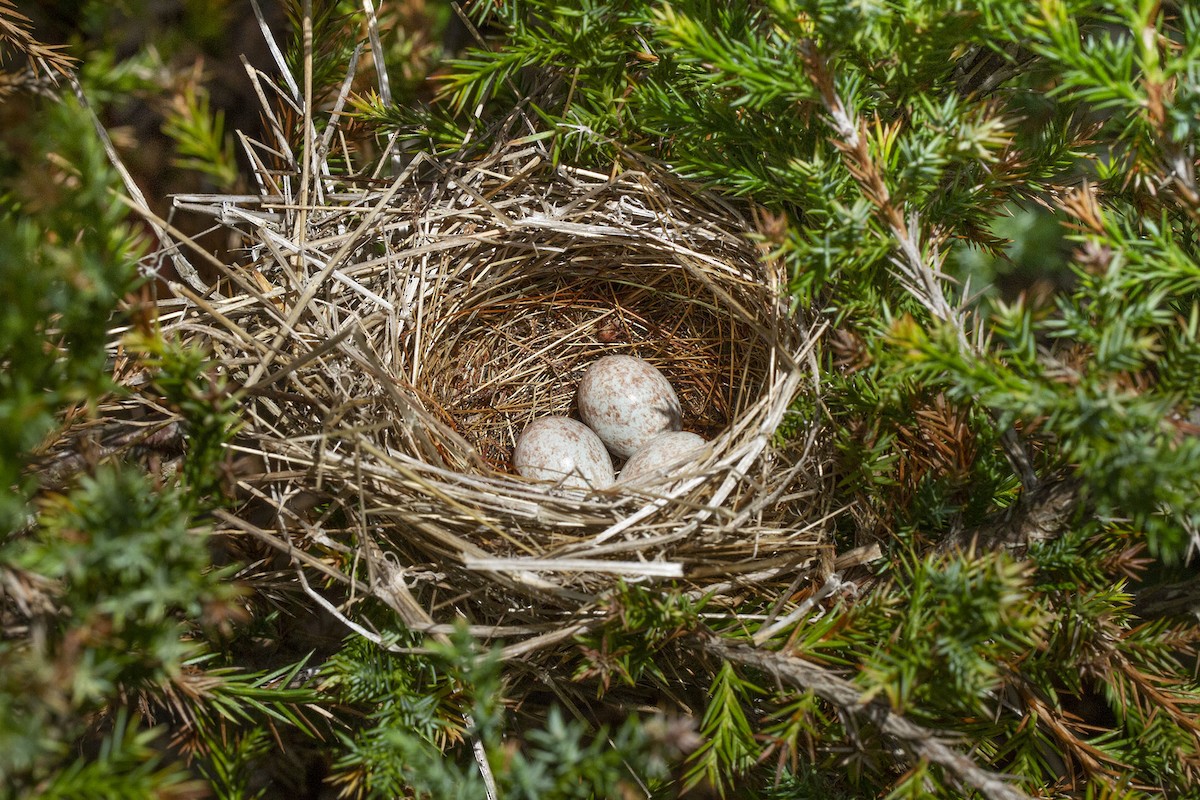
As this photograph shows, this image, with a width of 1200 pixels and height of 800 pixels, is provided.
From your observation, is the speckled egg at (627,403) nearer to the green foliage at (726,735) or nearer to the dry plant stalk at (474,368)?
the dry plant stalk at (474,368)

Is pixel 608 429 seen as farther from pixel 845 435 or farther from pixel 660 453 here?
pixel 845 435

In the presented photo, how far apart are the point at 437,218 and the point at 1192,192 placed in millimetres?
951

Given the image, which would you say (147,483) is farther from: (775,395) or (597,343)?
(597,343)

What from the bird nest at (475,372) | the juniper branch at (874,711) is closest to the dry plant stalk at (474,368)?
the bird nest at (475,372)

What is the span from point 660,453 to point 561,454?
0.56ft

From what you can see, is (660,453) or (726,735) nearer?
(726,735)

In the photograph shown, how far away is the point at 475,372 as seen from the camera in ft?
4.83

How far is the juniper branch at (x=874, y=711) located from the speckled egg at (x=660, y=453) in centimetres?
38

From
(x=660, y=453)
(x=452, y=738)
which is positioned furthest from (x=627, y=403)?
(x=452, y=738)

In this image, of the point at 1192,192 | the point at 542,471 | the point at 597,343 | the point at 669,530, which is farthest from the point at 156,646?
the point at 597,343

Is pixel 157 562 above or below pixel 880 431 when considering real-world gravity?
above

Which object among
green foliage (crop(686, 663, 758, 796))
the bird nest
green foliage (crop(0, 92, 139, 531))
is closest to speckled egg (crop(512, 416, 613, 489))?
the bird nest

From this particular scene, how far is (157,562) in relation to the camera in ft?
1.91

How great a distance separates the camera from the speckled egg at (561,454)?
1306 mm
